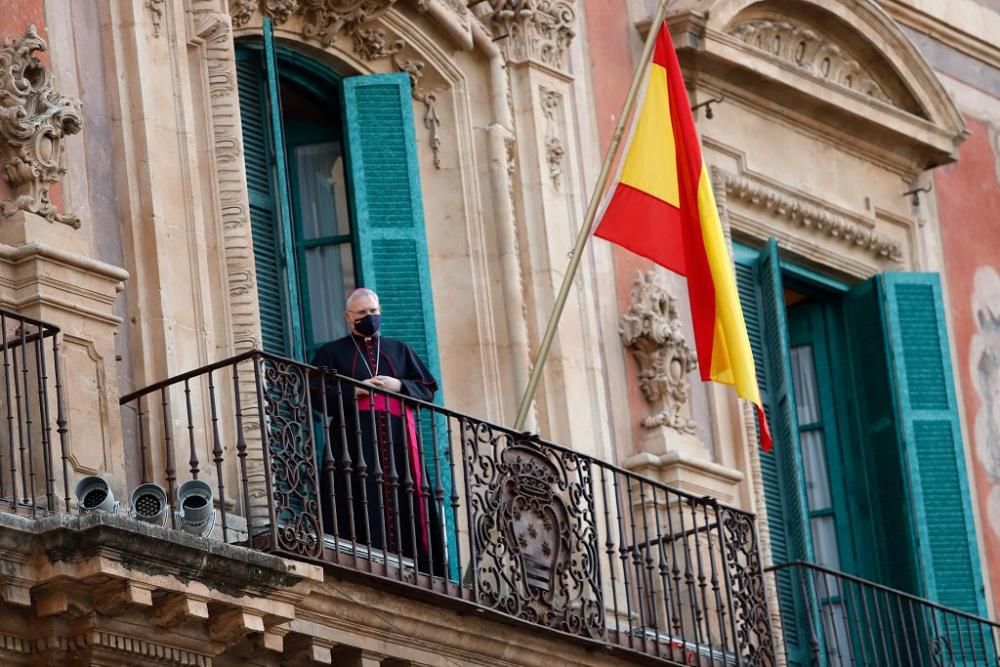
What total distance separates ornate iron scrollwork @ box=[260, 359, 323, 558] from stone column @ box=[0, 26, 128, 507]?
573 mm

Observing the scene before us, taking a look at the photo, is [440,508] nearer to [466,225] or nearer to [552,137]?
[466,225]

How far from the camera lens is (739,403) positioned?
55.1ft

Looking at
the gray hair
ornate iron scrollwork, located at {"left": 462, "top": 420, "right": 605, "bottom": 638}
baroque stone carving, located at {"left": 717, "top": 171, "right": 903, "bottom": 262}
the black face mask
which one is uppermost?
baroque stone carving, located at {"left": 717, "top": 171, "right": 903, "bottom": 262}

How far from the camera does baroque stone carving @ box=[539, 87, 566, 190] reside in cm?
1611

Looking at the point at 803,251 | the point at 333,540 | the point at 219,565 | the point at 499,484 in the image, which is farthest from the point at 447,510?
the point at 803,251

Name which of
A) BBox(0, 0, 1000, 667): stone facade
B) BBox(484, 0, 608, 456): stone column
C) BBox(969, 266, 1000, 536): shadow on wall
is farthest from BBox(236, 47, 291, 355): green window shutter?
BBox(969, 266, 1000, 536): shadow on wall

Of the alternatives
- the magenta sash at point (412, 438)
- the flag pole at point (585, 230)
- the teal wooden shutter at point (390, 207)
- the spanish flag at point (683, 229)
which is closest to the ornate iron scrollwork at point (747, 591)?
the spanish flag at point (683, 229)

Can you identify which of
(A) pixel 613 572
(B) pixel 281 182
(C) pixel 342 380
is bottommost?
(A) pixel 613 572

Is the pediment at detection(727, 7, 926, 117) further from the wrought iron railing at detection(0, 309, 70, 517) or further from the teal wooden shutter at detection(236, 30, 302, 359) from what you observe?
A: the wrought iron railing at detection(0, 309, 70, 517)

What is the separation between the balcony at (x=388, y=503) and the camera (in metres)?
12.4

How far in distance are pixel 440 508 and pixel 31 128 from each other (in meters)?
2.13

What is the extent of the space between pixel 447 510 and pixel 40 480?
8.52ft

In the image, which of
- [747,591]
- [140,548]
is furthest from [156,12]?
[747,591]

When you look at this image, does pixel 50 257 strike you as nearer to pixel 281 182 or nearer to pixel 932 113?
pixel 281 182
